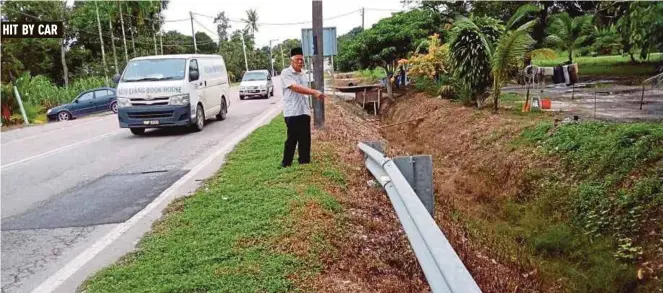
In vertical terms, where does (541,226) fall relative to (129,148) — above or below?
below

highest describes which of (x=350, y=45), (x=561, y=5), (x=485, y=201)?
(x=561, y=5)

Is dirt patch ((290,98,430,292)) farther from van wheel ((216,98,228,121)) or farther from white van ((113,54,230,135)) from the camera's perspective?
van wheel ((216,98,228,121))

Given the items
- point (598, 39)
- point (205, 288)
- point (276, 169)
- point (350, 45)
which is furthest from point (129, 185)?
point (598, 39)

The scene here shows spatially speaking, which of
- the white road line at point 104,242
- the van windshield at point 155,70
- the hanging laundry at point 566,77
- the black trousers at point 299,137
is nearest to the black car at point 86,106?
the van windshield at point 155,70

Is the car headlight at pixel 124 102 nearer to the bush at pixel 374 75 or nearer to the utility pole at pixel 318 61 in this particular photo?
the utility pole at pixel 318 61

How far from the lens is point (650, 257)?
5.77m

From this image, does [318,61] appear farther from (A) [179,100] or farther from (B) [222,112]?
(B) [222,112]

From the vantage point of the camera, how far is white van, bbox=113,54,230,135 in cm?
1227

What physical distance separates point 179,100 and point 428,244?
34.9 feet

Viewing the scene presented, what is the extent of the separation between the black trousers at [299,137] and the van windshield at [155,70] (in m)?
6.54

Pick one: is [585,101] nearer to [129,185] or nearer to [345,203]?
[345,203]

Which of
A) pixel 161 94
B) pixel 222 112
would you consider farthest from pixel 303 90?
pixel 222 112

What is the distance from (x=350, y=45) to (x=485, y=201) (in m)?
15.1

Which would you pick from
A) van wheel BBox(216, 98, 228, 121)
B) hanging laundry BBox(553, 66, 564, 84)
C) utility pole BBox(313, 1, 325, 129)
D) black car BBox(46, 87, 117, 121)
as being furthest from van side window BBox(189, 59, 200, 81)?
hanging laundry BBox(553, 66, 564, 84)
